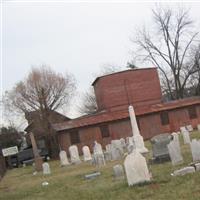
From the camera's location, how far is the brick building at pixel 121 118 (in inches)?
1924

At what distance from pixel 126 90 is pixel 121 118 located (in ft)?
19.2

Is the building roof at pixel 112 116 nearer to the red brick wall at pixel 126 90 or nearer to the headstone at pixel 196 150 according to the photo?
the red brick wall at pixel 126 90

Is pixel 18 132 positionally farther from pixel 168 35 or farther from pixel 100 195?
pixel 100 195

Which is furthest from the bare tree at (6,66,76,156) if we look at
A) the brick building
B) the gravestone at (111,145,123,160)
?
the gravestone at (111,145,123,160)

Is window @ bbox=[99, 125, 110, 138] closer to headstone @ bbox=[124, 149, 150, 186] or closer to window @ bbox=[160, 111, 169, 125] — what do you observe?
window @ bbox=[160, 111, 169, 125]

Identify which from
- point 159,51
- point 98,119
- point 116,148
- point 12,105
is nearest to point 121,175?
point 116,148

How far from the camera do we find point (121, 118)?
1938 inches

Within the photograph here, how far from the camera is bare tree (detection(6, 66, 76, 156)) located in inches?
2185

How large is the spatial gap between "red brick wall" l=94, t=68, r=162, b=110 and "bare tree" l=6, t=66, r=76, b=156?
5591 mm

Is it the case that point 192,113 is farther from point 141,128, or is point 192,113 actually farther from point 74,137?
point 74,137

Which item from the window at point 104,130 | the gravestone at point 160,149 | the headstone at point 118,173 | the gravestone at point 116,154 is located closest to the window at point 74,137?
the window at point 104,130

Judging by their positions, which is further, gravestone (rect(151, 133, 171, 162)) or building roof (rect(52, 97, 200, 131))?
building roof (rect(52, 97, 200, 131))

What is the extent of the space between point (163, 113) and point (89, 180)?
32533mm

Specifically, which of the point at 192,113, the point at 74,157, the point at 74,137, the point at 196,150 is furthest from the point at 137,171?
the point at 192,113
